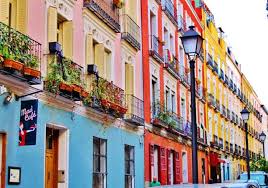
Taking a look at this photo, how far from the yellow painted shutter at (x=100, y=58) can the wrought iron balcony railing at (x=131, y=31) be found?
2183mm

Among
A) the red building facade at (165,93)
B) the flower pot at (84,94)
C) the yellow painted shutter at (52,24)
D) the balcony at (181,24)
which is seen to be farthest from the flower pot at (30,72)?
the balcony at (181,24)

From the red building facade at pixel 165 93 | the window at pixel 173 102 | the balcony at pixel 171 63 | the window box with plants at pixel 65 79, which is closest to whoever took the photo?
the window box with plants at pixel 65 79

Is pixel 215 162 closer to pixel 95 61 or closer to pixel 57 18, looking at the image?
pixel 95 61

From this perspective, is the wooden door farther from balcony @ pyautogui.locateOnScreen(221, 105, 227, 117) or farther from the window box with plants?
balcony @ pyautogui.locateOnScreen(221, 105, 227, 117)

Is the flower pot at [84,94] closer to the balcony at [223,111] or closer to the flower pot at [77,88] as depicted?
the flower pot at [77,88]

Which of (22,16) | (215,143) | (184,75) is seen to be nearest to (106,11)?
(22,16)

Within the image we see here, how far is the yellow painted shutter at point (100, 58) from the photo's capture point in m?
18.7

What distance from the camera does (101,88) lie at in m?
17.6

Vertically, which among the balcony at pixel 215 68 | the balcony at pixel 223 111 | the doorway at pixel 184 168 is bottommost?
the doorway at pixel 184 168

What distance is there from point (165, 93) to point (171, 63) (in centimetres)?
179

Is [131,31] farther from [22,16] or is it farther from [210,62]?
[210,62]

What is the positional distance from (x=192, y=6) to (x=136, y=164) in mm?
18147

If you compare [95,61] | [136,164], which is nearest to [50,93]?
[95,61]

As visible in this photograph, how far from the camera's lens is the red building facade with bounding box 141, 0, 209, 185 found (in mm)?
23984
